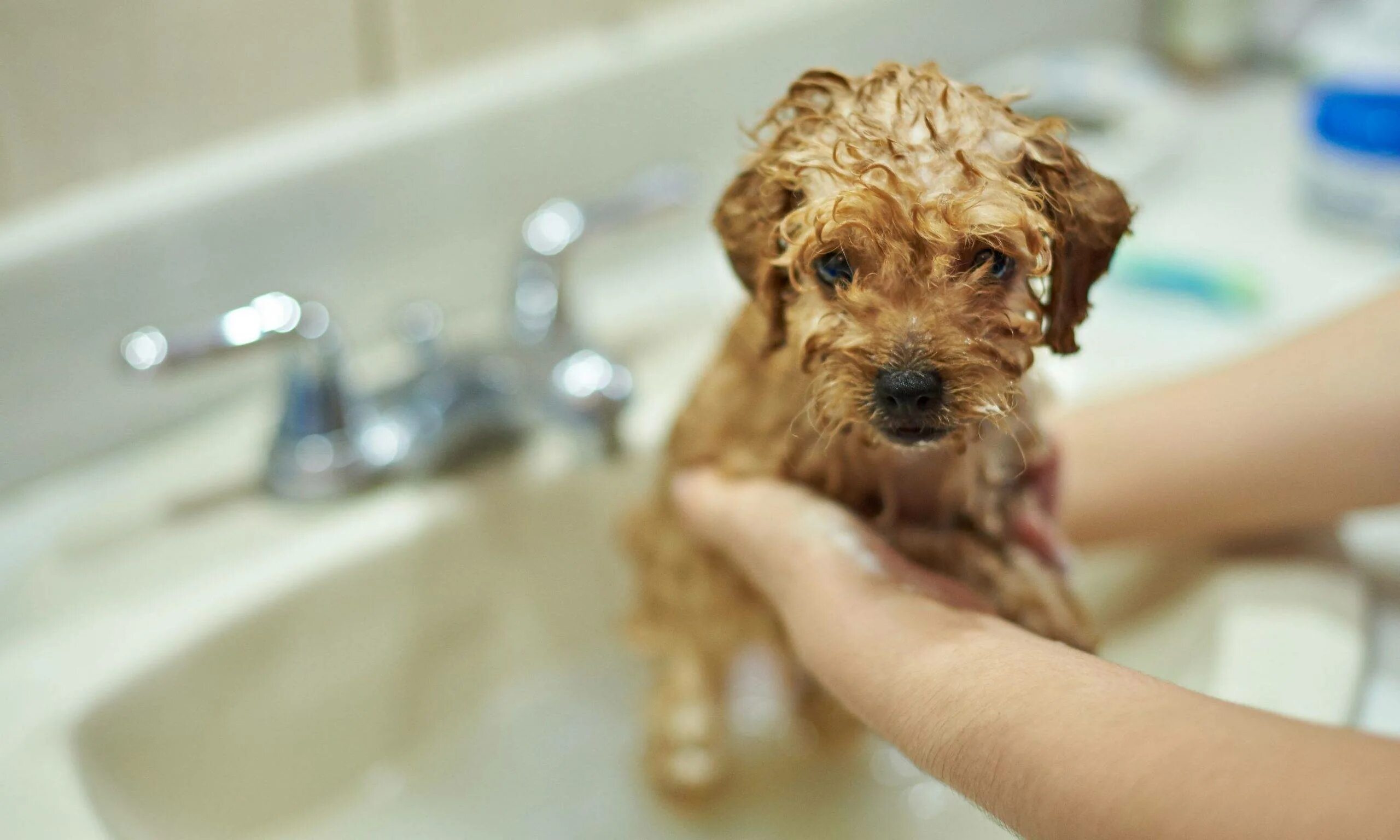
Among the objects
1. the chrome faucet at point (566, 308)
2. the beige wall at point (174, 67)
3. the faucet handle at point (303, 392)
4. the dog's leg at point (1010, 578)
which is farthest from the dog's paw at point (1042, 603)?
the beige wall at point (174, 67)

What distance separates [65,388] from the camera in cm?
86

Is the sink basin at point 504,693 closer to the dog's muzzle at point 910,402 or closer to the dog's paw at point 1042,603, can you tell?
the dog's paw at point 1042,603

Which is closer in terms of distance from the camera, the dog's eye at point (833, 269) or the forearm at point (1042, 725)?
the forearm at point (1042, 725)

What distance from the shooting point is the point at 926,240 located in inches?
20.0

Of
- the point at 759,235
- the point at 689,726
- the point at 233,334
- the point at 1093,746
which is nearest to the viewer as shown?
the point at 1093,746

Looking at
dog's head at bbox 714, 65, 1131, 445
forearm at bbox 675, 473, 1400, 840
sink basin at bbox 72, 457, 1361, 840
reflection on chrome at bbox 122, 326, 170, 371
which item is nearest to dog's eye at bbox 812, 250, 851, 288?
dog's head at bbox 714, 65, 1131, 445

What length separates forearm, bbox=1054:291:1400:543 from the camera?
694mm

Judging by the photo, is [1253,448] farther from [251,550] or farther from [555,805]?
[251,550]

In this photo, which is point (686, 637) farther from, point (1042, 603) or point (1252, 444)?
point (1252, 444)

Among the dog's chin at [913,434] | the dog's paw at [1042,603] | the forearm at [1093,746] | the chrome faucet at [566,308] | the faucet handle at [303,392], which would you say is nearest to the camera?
the forearm at [1093,746]

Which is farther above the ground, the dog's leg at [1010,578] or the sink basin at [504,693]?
the dog's leg at [1010,578]

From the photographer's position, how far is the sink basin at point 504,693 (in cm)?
74

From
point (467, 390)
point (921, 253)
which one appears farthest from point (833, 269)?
point (467, 390)

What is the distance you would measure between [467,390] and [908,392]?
483 mm
